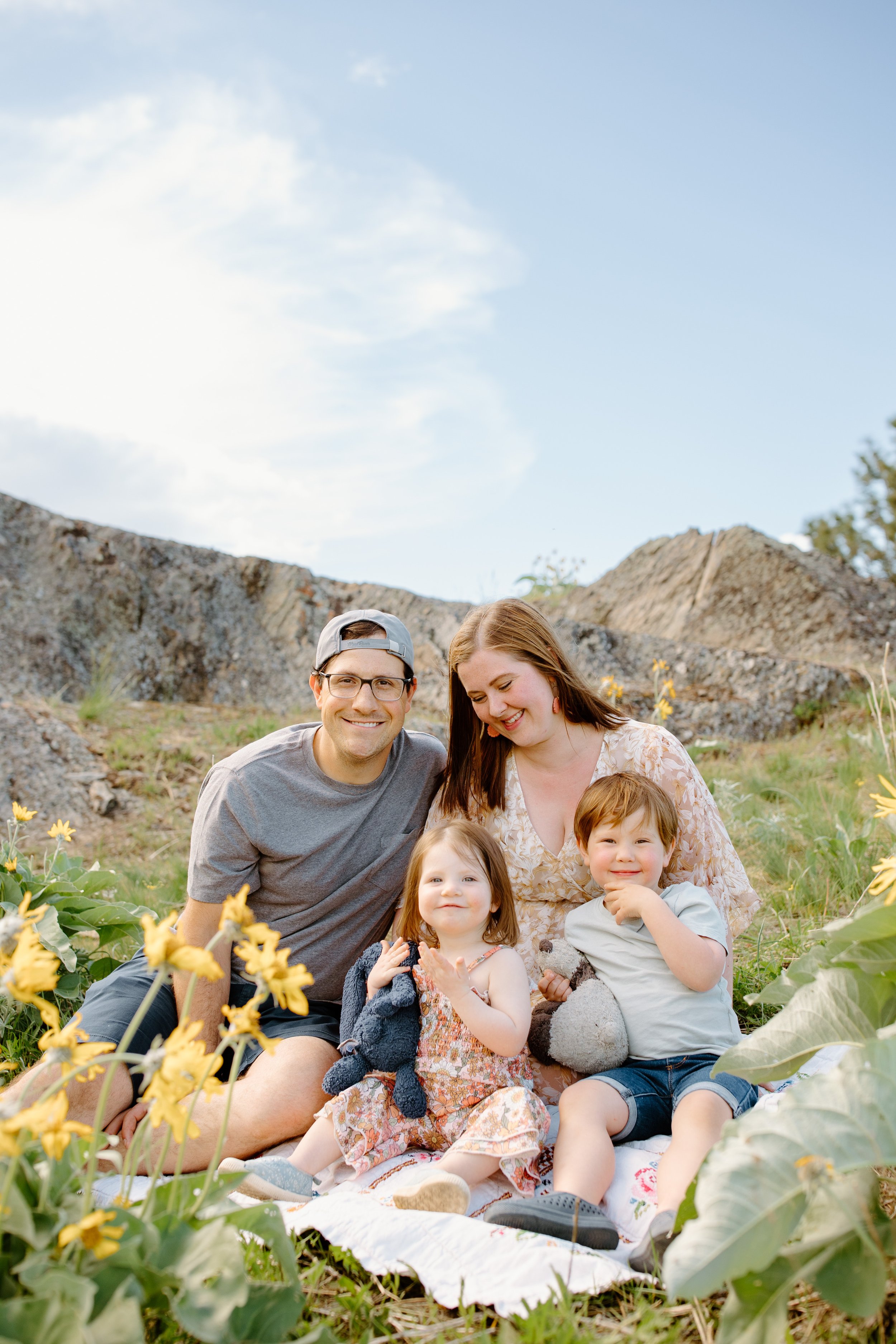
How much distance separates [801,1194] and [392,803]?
1817 millimetres

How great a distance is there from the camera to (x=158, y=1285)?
1.10 metres

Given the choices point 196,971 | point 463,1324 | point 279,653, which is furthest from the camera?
point 279,653

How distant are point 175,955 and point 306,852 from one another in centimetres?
163

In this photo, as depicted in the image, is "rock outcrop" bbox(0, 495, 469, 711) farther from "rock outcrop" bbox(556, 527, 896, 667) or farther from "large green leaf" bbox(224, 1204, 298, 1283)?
"large green leaf" bbox(224, 1204, 298, 1283)

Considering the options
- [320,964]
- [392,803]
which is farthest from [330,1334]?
[392,803]

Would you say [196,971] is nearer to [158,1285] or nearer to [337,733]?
[158,1285]

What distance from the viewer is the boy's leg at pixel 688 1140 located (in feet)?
5.98

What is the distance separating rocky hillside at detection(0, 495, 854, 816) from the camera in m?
6.68

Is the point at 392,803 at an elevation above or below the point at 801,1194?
above

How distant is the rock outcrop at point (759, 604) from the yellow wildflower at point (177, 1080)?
659cm

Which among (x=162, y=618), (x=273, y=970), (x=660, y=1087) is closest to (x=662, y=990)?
(x=660, y=1087)

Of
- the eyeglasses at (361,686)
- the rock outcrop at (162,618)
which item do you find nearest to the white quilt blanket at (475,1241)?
the eyeglasses at (361,686)

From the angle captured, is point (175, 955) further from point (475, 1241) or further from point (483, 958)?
point (483, 958)

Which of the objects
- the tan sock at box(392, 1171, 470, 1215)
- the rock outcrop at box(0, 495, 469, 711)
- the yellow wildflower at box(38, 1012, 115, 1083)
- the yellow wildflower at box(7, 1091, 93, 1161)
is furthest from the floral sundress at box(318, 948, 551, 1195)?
the rock outcrop at box(0, 495, 469, 711)
